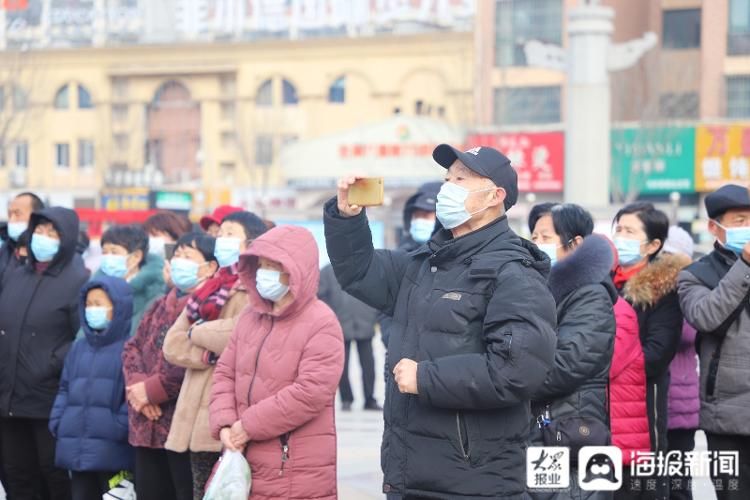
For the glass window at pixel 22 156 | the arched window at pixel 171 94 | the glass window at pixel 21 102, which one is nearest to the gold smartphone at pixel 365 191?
the glass window at pixel 21 102

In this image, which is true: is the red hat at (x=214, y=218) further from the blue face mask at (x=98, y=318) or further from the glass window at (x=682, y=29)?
the glass window at (x=682, y=29)

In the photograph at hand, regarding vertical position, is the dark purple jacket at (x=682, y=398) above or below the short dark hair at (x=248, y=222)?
below

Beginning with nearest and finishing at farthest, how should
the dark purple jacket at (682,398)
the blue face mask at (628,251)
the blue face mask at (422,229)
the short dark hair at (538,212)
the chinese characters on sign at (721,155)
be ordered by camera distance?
the short dark hair at (538,212), the blue face mask at (628,251), the dark purple jacket at (682,398), the blue face mask at (422,229), the chinese characters on sign at (721,155)

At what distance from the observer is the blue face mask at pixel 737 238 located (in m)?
7.11

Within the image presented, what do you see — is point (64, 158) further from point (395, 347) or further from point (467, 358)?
point (467, 358)

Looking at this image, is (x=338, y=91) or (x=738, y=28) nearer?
(x=738, y=28)

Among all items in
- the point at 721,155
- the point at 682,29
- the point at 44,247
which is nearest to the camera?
the point at 44,247

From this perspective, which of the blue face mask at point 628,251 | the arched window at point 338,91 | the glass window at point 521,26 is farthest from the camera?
the arched window at point 338,91

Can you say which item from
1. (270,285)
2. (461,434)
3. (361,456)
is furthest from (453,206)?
(361,456)

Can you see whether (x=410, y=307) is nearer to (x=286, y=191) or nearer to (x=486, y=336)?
(x=486, y=336)

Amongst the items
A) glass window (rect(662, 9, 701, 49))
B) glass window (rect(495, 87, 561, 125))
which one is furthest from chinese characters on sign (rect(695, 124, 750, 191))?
glass window (rect(495, 87, 561, 125))

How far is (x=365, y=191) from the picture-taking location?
5.02 meters

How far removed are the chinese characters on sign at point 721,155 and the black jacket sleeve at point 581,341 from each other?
37.6 m

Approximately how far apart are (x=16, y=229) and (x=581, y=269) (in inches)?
179
